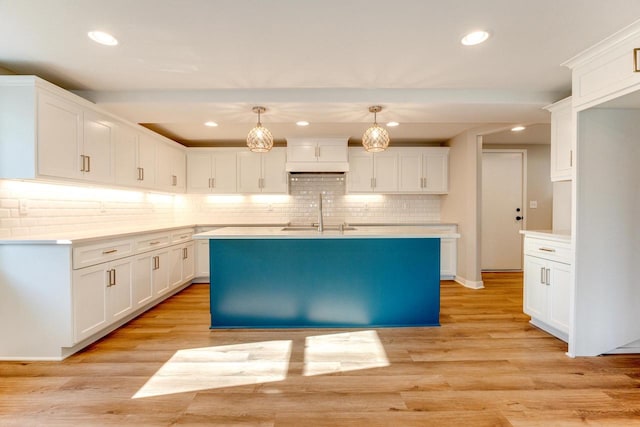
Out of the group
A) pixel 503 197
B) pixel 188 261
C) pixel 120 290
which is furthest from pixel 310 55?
pixel 503 197

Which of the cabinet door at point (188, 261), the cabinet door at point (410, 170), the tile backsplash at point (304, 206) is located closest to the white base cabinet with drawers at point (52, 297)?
the cabinet door at point (188, 261)

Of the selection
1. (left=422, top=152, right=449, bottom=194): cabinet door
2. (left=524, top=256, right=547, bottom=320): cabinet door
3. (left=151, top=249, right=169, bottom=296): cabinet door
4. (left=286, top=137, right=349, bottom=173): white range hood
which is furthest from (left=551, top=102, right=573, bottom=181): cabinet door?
(left=151, top=249, right=169, bottom=296): cabinet door

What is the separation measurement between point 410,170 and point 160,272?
13.2 ft

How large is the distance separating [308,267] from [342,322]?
25.2 inches

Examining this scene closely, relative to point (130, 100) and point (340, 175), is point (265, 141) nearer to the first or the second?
point (130, 100)

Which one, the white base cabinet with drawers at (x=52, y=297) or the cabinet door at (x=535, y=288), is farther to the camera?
the cabinet door at (x=535, y=288)

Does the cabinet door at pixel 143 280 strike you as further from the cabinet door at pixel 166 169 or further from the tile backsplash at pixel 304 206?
the tile backsplash at pixel 304 206

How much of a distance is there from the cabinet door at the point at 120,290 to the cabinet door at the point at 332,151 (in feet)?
10.0

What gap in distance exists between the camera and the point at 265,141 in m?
3.15

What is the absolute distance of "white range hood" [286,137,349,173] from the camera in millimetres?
5027

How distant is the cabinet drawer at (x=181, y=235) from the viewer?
4230 millimetres

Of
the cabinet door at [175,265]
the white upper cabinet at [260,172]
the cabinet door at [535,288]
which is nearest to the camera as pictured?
the cabinet door at [535,288]

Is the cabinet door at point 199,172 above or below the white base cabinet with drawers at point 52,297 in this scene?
above

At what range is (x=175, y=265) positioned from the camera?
4242 millimetres
